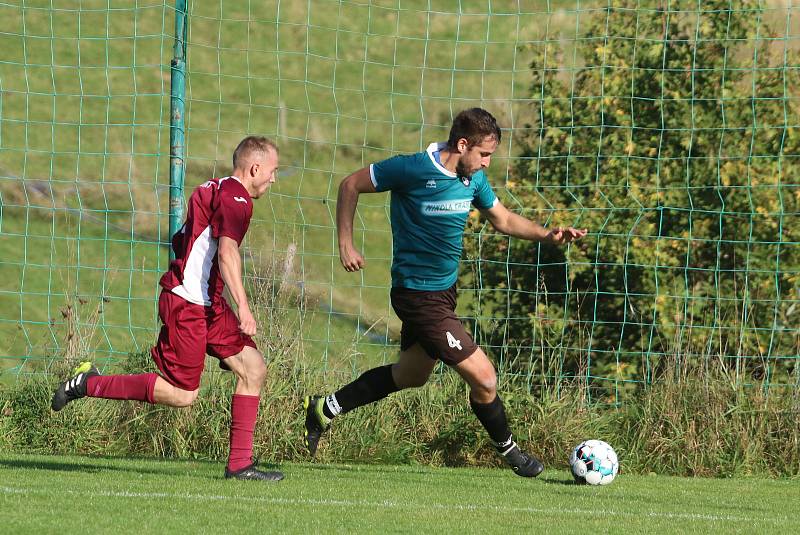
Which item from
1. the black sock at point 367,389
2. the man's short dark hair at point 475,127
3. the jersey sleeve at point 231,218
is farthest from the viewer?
the black sock at point 367,389

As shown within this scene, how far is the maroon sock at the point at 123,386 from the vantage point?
243 inches

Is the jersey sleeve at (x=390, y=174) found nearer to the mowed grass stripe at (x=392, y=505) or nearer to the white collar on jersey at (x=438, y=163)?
the white collar on jersey at (x=438, y=163)

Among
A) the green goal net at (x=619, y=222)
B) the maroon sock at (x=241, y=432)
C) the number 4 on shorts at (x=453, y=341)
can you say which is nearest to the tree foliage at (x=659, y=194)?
the green goal net at (x=619, y=222)

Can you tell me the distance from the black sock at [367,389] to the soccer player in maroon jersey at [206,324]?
27.8 inches

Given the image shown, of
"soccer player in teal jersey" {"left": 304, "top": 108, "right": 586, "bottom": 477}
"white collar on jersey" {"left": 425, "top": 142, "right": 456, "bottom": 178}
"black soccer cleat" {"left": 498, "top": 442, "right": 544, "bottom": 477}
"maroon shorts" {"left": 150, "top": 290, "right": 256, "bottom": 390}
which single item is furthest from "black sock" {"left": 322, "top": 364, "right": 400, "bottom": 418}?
"white collar on jersey" {"left": 425, "top": 142, "right": 456, "bottom": 178}

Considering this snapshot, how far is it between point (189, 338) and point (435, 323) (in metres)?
1.31

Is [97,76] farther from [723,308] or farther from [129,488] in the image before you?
[129,488]

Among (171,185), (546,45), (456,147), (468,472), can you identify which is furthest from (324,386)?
(546,45)

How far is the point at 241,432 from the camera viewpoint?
625cm

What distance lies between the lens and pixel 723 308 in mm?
9047

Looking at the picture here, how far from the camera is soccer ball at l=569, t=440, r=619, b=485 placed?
6.66 metres

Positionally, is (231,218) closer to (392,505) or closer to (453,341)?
(453,341)

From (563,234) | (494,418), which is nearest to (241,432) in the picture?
(494,418)

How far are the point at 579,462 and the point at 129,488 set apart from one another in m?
2.47
